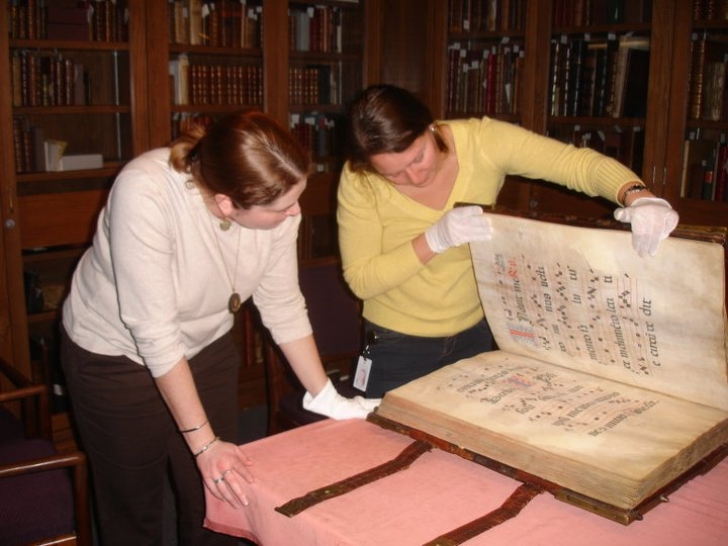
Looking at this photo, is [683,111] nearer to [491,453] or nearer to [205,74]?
[205,74]

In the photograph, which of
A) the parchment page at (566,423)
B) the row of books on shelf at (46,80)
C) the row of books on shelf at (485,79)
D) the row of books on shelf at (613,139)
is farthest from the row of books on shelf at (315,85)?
the parchment page at (566,423)

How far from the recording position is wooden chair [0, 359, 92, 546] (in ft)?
5.05

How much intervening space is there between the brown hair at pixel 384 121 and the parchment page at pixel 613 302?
271 millimetres

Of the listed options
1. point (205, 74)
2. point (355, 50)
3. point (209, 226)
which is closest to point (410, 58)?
point (355, 50)

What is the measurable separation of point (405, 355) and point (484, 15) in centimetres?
230

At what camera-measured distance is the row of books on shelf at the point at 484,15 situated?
11.2 ft

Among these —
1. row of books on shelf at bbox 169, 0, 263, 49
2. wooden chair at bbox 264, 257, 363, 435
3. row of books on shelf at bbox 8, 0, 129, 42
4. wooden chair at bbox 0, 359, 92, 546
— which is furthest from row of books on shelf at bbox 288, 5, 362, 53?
wooden chair at bbox 0, 359, 92, 546

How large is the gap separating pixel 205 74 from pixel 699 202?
1.98 meters

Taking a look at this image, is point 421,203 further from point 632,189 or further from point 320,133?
point 320,133

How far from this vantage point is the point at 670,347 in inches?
45.3

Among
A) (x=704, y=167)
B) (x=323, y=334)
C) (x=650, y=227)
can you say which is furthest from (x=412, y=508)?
(x=704, y=167)

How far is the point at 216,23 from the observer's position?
3.08 meters

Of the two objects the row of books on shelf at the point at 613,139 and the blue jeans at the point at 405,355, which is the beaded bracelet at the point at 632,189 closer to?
the blue jeans at the point at 405,355

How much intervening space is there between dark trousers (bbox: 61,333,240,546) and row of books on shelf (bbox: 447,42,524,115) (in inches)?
91.1
